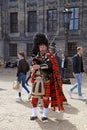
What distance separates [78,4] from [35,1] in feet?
15.2

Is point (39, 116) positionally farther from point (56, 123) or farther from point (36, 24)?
point (36, 24)

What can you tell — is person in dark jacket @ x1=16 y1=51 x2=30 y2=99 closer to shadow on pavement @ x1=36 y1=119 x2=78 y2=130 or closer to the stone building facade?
shadow on pavement @ x1=36 y1=119 x2=78 y2=130

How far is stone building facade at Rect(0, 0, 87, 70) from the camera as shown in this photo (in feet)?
114

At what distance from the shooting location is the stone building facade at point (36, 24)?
114 feet

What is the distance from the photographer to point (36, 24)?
3697 centimetres

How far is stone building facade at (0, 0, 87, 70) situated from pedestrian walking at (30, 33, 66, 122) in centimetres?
2508

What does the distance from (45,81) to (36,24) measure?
2842cm

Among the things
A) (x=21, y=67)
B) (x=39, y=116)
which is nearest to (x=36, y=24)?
(x=21, y=67)

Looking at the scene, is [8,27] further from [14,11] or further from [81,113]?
[81,113]

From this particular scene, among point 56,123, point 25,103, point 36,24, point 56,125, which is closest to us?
point 56,125

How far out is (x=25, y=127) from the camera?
813cm

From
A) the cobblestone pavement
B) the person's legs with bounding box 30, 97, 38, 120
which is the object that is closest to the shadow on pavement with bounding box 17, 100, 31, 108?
the cobblestone pavement

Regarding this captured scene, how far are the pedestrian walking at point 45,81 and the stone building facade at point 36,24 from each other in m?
25.1

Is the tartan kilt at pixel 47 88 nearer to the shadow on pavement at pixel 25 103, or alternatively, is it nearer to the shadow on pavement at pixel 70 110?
the shadow on pavement at pixel 70 110
